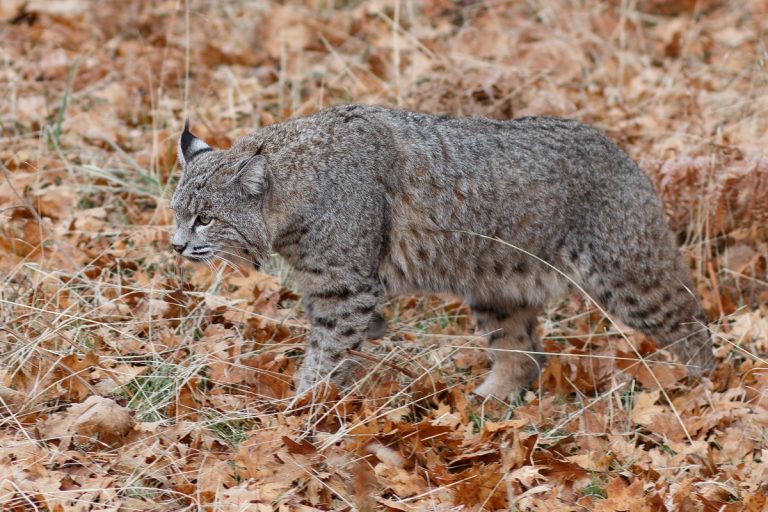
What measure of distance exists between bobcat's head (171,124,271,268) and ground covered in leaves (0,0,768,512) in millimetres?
565

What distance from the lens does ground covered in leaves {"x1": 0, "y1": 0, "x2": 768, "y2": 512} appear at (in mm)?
5105

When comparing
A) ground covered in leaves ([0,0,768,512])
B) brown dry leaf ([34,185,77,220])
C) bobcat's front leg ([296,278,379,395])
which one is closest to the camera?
ground covered in leaves ([0,0,768,512])

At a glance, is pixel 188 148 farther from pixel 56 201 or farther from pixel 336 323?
pixel 56 201

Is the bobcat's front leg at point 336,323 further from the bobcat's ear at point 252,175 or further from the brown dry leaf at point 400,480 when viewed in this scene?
the brown dry leaf at point 400,480

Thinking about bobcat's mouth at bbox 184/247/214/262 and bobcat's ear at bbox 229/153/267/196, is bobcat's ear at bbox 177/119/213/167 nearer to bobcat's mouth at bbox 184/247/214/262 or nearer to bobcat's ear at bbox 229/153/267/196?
bobcat's ear at bbox 229/153/267/196

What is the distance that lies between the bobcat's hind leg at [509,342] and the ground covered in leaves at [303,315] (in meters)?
0.16

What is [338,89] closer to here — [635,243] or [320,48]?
[320,48]

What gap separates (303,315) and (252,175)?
1337 millimetres

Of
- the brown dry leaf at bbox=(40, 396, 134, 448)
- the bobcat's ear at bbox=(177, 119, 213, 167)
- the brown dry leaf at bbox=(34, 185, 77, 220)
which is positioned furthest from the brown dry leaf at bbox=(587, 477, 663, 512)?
the brown dry leaf at bbox=(34, 185, 77, 220)

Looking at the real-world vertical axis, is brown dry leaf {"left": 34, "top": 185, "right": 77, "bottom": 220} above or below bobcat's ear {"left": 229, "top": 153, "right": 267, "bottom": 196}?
below

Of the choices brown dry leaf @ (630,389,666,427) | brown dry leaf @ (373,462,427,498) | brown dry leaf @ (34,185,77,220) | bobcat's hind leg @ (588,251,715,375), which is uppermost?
Answer: brown dry leaf @ (34,185,77,220)

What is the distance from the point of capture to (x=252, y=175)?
5.90 meters

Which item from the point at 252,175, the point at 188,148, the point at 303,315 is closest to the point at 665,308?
the point at 303,315

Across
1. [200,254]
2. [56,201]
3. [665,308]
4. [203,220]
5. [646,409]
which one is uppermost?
[203,220]
